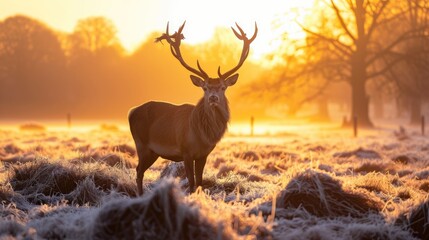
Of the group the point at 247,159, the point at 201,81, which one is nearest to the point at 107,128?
the point at 247,159

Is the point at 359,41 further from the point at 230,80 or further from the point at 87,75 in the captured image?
the point at 87,75

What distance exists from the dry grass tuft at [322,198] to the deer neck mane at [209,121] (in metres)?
1.97

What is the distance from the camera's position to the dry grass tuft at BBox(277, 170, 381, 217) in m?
6.96

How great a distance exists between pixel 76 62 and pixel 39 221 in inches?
2366

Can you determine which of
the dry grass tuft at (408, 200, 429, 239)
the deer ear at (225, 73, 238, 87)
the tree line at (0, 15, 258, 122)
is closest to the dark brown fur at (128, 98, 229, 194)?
the deer ear at (225, 73, 238, 87)

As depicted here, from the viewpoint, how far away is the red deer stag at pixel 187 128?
29.5 ft

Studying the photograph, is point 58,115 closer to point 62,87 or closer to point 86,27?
point 62,87

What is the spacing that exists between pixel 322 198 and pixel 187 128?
2774 mm

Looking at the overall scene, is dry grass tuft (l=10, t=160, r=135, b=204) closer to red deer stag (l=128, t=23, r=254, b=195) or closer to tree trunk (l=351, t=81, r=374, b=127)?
red deer stag (l=128, t=23, r=254, b=195)

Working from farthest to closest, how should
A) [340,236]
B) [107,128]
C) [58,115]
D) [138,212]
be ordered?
[58,115], [107,128], [340,236], [138,212]

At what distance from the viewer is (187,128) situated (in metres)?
9.09

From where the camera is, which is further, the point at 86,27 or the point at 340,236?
the point at 86,27

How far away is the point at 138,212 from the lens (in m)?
5.25

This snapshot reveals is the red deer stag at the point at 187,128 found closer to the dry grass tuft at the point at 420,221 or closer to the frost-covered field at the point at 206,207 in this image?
the frost-covered field at the point at 206,207
